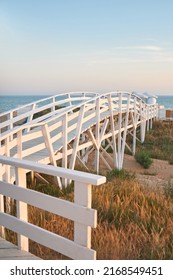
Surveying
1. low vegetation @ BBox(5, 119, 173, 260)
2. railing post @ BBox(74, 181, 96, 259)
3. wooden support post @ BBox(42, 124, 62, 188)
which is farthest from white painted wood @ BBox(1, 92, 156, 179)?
railing post @ BBox(74, 181, 96, 259)

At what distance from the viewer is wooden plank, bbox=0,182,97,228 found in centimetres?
255

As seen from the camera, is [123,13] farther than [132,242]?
Yes

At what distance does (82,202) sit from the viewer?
2578 mm

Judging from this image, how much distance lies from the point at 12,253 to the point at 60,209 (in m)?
0.75

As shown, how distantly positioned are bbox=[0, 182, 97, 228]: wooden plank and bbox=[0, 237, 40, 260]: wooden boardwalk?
47cm

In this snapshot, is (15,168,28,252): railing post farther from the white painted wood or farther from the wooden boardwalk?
the white painted wood

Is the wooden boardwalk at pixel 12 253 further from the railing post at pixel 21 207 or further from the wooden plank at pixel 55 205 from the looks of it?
the wooden plank at pixel 55 205

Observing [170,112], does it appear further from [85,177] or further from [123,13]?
[85,177]

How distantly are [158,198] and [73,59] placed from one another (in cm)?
1431

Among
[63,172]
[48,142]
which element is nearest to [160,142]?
[48,142]

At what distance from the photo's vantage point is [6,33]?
5.77 m

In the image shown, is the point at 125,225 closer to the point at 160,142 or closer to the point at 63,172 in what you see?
the point at 63,172

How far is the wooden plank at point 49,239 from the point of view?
265 centimetres
